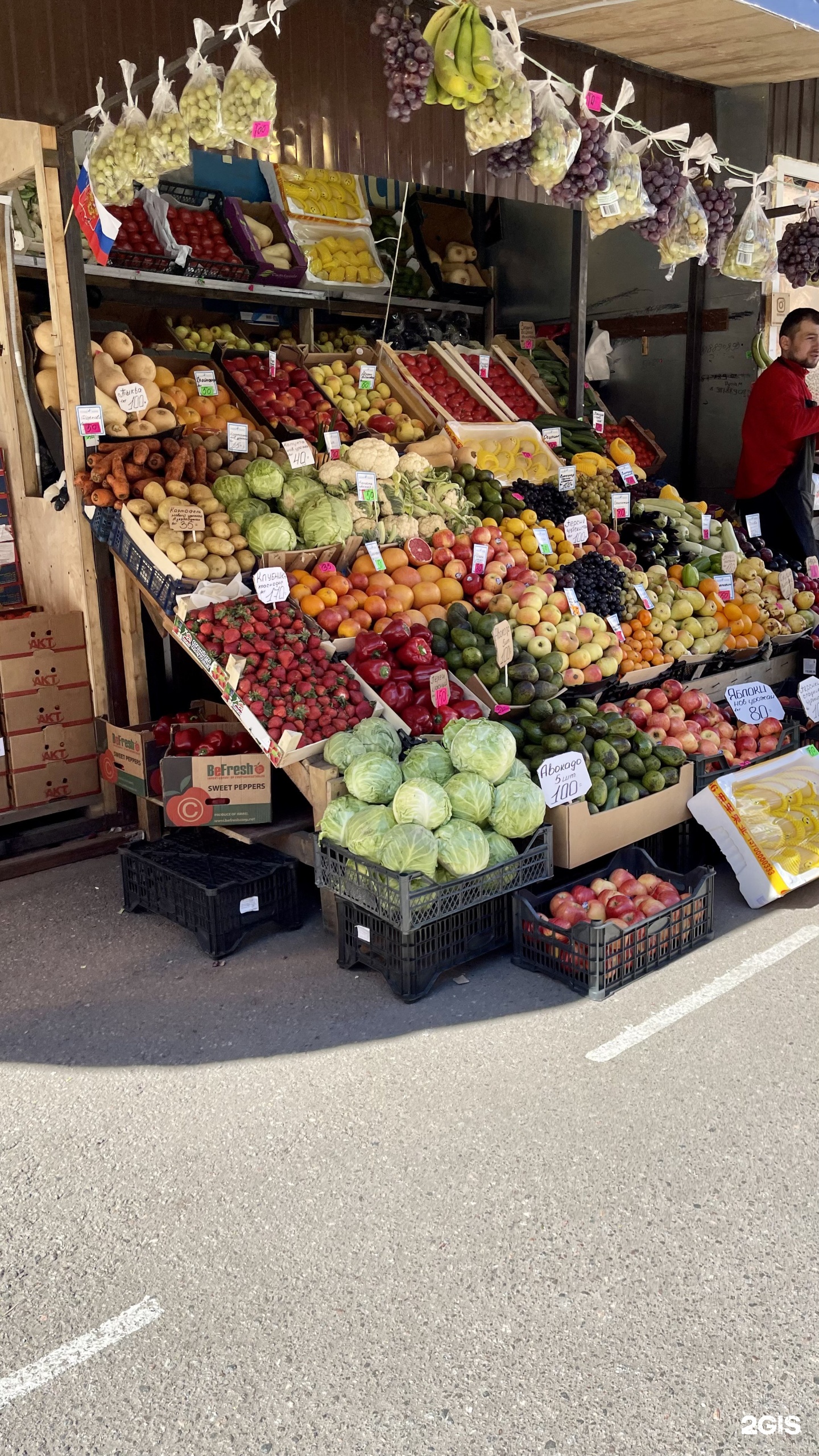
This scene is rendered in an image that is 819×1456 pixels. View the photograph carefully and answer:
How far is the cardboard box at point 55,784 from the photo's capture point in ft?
16.5

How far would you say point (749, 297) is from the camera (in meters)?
8.20

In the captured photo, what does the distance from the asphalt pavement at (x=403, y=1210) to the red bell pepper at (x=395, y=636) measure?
1508mm

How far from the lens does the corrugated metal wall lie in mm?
4613

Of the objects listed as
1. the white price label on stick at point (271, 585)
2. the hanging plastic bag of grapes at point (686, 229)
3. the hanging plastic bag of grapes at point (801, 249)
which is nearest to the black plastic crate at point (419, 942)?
the white price label on stick at point (271, 585)

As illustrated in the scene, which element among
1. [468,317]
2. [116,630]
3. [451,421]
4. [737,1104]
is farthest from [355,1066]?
[468,317]

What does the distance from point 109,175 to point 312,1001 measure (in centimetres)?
347

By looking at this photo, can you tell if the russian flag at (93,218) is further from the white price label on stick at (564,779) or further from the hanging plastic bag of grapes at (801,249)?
the hanging plastic bag of grapes at (801,249)

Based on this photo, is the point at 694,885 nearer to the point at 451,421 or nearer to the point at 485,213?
the point at 451,421

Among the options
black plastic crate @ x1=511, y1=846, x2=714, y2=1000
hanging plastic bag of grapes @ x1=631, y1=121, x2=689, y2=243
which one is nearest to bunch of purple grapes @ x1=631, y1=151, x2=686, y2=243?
hanging plastic bag of grapes @ x1=631, y1=121, x2=689, y2=243

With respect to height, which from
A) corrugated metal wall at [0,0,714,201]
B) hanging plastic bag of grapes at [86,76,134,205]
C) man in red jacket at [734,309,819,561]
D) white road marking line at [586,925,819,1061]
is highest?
corrugated metal wall at [0,0,714,201]

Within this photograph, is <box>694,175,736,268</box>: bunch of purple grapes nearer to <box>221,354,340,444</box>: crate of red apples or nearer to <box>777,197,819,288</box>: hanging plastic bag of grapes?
<box>777,197,819,288</box>: hanging plastic bag of grapes

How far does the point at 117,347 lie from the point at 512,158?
2341 mm

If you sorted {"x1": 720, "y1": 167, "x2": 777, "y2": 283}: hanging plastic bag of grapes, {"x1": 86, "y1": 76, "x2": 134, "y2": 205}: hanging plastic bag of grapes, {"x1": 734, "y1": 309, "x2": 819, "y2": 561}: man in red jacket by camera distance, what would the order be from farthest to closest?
1. {"x1": 734, "y1": 309, "x2": 819, "y2": 561}: man in red jacket
2. {"x1": 720, "y1": 167, "x2": 777, "y2": 283}: hanging plastic bag of grapes
3. {"x1": 86, "y1": 76, "x2": 134, "y2": 205}: hanging plastic bag of grapes

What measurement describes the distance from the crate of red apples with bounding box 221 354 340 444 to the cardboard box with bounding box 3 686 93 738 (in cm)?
202
